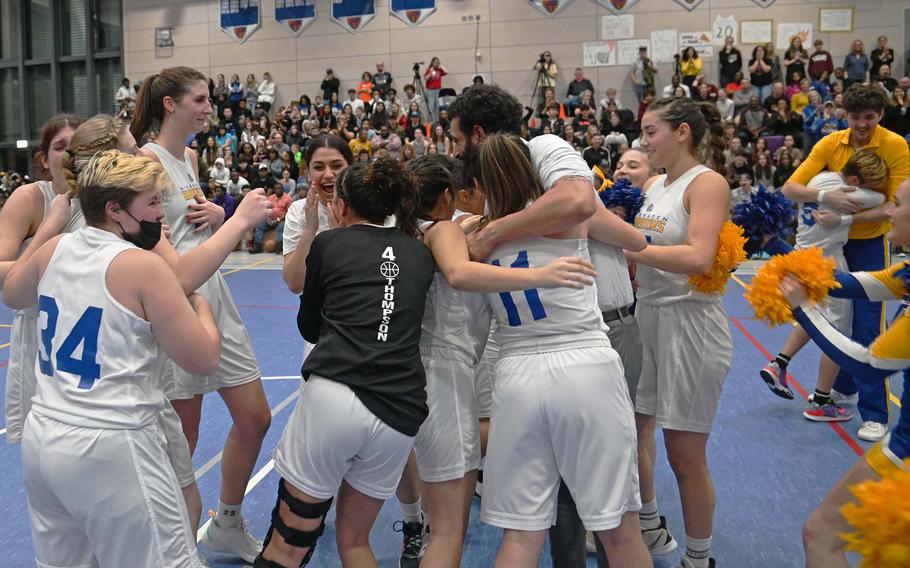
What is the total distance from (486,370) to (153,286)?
5.25 feet

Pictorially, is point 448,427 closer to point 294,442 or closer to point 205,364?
point 294,442

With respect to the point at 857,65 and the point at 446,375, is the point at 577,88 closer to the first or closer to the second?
the point at 857,65

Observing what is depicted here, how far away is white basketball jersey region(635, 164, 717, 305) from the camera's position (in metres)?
2.96

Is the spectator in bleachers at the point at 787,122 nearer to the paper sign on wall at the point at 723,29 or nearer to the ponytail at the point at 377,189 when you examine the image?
the paper sign on wall at the point at 723,29

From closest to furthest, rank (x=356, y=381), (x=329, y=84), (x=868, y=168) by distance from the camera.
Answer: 1. (x=356, y=381)
2. (x=868, y=168)
3. (x=329, y=84)

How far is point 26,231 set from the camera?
295 centimetres

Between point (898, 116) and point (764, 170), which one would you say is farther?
point (898, 116)

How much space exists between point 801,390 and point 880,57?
14.0 meters

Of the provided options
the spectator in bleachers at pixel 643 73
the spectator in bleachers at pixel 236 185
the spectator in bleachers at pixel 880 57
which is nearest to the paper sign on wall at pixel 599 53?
the spectator in bleachers at pixel 643 73

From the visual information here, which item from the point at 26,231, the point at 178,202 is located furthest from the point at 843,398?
the point at 26,231

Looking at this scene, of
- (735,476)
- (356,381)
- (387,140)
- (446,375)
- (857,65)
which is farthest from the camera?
(387,140)

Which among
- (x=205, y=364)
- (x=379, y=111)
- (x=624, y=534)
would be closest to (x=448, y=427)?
(x=624, y=534)

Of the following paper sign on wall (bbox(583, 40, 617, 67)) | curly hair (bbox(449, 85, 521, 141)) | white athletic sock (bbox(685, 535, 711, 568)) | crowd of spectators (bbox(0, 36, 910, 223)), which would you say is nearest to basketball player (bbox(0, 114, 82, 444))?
curly hair (bbox(449, 85, 521, 141))

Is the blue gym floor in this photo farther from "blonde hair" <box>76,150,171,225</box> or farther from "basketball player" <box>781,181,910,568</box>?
"blonde hair" <box>76,150,171,225</box>
